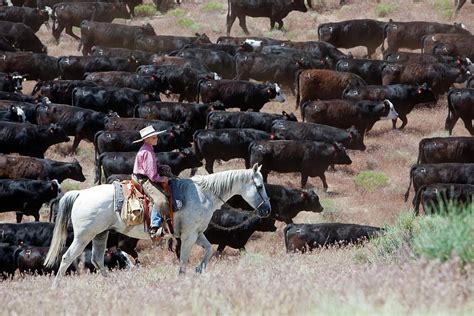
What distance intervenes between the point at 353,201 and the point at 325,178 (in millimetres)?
1522

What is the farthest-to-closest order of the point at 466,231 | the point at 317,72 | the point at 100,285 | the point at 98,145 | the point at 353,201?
the point at 317,72 → the point at 98,145 → the point at 353,201 → the point at 100,285 → the point at 466,231

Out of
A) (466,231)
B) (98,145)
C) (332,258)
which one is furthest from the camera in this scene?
(98,145)

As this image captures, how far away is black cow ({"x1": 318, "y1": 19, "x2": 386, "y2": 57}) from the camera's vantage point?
35938 millimetres

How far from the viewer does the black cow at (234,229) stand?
2012 centimetres

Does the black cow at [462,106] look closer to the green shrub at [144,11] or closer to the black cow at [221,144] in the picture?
the black cow at [221,144]

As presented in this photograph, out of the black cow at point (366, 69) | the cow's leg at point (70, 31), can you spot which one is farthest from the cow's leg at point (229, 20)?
the black cow at point (366, 69)

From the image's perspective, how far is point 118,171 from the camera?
23.0m

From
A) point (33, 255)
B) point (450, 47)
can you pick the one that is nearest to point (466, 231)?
point (33, 255)

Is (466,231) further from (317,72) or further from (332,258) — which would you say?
(317,72)

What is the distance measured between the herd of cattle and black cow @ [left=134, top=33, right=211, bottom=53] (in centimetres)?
5

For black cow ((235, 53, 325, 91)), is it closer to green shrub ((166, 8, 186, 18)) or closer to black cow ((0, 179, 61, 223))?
green shrub ((166, 8, 186, 18))

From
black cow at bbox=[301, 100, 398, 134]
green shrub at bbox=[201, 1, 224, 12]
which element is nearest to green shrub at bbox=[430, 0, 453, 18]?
green shrub at bbox=[201, 1, 224, 12]

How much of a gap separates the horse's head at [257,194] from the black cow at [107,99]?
13505 mm

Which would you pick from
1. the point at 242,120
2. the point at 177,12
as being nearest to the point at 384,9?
the point at 177,12
